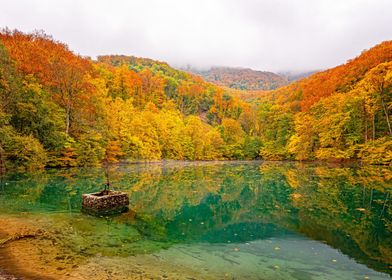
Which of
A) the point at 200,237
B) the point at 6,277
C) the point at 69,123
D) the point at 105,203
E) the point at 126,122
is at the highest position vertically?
the point at 126,122

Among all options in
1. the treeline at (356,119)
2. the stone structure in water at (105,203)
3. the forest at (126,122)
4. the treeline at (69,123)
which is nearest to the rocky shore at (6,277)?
the stone structure in water at (105,203)

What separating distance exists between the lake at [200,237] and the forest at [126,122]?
520 inches

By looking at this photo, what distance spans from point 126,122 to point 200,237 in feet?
135

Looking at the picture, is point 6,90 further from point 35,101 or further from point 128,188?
point 128,188

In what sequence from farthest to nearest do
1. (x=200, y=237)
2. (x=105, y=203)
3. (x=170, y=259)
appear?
(x=105, y=203) < (x=200, y=237) < (x=170, y=259)

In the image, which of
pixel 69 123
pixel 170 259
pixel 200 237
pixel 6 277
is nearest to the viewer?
pixel 6 277

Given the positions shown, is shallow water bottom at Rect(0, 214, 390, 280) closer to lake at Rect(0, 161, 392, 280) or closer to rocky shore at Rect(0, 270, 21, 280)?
lake at Rect(0, 161, 392, 280)

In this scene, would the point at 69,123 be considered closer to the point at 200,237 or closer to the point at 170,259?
the point at 200,237

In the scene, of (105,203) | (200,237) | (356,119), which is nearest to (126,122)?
(356,119)

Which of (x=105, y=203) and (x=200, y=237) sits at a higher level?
(x=105, y=203)

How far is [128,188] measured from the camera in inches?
805

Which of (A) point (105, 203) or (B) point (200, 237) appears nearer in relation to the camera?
(B) point (200, 237)

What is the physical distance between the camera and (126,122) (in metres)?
48.9

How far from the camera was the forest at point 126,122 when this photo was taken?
2734cm
